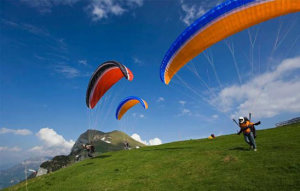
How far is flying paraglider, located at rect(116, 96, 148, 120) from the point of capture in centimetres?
3447

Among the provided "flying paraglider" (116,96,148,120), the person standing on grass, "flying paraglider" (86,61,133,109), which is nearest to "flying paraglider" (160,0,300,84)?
"flying paraglider" (86,61,133,109)

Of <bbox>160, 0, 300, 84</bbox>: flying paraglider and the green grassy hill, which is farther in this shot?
<bbox>160, 0, 300, 84</bbox>: flying paraglider

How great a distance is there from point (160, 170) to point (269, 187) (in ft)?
23.1

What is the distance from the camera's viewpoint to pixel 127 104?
35812mm

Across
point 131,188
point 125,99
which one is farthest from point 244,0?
point 125,99

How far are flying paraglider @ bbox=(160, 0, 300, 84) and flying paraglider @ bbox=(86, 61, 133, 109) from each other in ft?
20.0

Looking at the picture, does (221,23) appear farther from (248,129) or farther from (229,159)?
(229,159)

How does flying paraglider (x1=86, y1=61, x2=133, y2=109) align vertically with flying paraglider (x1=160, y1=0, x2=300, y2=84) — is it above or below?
above

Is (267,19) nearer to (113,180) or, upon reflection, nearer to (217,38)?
(217,38)

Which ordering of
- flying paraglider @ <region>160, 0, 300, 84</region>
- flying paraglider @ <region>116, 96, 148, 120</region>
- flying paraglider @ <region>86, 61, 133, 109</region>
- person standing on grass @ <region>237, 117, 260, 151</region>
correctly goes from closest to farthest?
flying paraglider @ <region>160, 0, 300, 84</region> → person standing on grass @ <region>237, 117, 260, 151</region> → flying paraglider @ <region>86, 61, 133, 109</region> → flying paraglider @ <region>116, 96, 148, 120</region>

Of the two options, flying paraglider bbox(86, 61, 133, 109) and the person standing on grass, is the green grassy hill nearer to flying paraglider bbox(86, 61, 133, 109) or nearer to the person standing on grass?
the person standing on grass

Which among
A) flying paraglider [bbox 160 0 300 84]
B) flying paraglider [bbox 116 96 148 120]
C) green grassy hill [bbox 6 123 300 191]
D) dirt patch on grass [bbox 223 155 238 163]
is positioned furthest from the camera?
flying paraglider [bbox 116 96 148 120]

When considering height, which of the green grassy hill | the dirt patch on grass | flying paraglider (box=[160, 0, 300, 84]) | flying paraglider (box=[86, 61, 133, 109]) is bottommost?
the green grassy hill

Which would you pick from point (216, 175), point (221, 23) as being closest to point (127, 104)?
point (221, 23)
